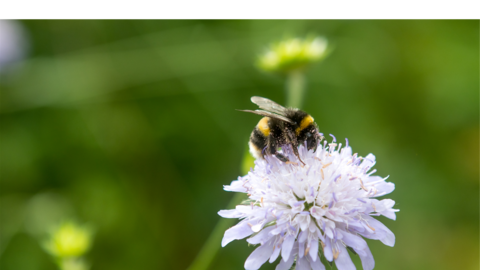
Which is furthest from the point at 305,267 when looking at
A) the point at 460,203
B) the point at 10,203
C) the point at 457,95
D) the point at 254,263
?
the point at 457,95

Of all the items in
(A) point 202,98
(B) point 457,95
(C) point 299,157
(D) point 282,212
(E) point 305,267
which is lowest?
(E) point 305,267

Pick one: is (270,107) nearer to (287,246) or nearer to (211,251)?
(287,246)

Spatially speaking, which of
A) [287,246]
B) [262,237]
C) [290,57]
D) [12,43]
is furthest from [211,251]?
[12,43]

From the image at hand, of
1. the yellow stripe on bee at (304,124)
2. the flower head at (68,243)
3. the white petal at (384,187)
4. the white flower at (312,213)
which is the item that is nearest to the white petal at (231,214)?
the white flower at (312,213)

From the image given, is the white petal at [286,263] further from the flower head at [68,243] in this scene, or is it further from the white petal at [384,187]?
the flower head at [68,243]

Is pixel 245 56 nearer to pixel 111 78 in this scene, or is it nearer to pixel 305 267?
pixel 111 78

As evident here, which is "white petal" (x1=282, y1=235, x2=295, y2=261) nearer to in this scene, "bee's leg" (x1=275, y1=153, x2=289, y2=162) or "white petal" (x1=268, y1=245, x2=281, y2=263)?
"white petal" (x1=268, y1=245, x2=281, y2=263)

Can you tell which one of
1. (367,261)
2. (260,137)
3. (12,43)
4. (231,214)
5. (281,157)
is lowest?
(367,261)
